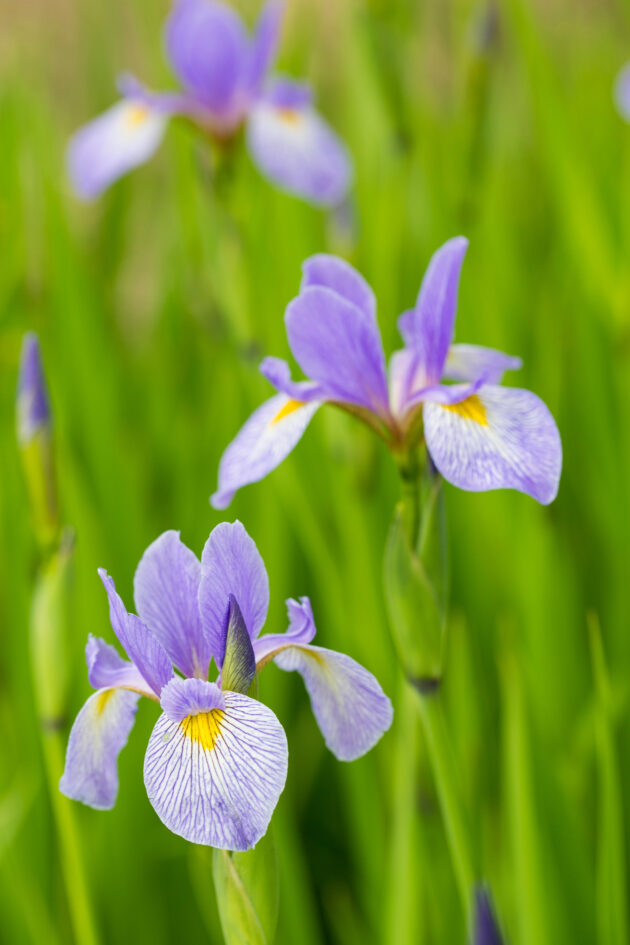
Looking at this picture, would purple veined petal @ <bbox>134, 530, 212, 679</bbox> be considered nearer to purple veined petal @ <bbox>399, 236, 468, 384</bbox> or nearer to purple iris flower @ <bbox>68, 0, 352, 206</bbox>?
purple veined petal @ <bbox>399, 236, 468, 384</bbox>

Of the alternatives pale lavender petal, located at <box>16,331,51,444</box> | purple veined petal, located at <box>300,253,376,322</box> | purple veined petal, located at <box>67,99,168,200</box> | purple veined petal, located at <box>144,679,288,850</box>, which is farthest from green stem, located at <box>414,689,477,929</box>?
purple veined petal, located at <box>67,99,168,200</box>

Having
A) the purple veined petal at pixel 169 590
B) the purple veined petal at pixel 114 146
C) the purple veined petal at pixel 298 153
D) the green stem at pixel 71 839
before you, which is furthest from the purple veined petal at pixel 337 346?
the purple veined petal at pixel 114 146

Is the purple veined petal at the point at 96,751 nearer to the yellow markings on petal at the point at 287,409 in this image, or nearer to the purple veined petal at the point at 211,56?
the yellow markings on petal at the point at 287,409

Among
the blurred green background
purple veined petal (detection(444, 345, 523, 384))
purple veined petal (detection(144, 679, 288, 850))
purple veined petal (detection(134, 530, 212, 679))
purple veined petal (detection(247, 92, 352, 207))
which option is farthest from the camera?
purple veined petal (detection(247, 92, 352, 207))

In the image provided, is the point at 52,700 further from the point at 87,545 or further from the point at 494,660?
the point at 494,660

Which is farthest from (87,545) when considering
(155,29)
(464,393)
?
(155,29)
